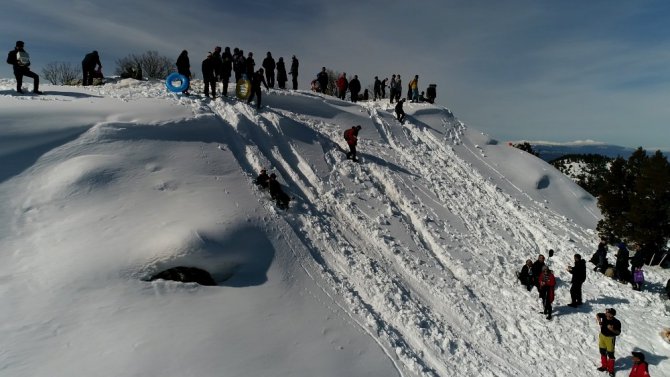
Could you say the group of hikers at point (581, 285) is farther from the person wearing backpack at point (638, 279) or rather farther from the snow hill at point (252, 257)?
the snow hill at point (252, 257)

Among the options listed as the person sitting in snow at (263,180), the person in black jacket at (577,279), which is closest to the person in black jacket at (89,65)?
the person sitting in snow at (263,180)

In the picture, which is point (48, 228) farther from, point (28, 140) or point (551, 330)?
point (551, 330)

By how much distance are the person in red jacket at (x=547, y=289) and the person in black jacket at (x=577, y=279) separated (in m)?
0.99

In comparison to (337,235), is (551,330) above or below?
below

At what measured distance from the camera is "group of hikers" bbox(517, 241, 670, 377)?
8719mm

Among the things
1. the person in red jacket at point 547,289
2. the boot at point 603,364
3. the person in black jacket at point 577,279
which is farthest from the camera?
the person in black jacket at point 577,279

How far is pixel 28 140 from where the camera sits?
1041cm

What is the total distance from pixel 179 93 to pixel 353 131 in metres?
7.35

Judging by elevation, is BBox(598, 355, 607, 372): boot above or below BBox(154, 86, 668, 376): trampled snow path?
below

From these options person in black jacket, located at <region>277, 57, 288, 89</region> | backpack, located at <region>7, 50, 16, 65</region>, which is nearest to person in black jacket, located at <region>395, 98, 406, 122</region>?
person in black jacket, located at <region>277, 57, 288, 89</region>

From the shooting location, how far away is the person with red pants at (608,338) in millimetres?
8750

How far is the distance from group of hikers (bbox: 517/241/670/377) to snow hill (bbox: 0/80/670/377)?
0.42 m

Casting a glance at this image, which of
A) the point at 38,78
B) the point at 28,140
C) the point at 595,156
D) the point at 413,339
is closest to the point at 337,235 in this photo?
the point at 413,339

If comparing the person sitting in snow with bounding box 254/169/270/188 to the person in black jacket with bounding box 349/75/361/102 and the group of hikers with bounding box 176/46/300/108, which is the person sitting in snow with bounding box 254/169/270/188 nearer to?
the group of hikers with bounding box 176/46/300/108
